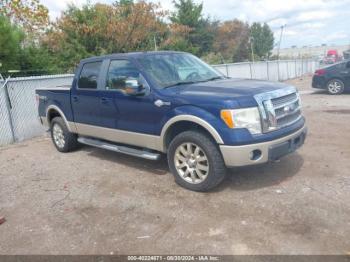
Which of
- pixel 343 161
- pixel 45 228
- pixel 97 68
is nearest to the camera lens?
pixel 45 228

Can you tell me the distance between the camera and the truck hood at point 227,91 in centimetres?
415

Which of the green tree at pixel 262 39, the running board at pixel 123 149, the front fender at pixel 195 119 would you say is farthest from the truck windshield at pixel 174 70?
the green tree at pixel 262 39

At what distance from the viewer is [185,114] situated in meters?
4.49

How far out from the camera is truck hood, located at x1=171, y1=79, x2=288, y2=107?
4.15m

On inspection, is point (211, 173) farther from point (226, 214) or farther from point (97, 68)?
point (97, 68)

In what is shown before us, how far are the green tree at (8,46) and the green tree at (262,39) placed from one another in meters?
37.9

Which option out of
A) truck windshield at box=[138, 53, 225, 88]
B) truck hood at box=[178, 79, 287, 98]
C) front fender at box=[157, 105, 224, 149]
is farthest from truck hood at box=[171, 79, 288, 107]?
truck windshield at box=[138, 53, 225, 88]

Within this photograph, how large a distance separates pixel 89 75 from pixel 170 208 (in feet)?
10.1

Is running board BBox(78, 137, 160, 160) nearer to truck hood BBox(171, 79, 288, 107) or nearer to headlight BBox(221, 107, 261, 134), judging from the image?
truck hood BBox(171, 79, 288, 107)

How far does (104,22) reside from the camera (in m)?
15.9

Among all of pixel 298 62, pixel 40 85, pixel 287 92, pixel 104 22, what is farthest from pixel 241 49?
pixel 287 92

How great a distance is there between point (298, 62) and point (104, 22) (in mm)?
18509

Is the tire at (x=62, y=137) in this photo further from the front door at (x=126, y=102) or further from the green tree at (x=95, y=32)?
the green tree at (x=95, y=32)

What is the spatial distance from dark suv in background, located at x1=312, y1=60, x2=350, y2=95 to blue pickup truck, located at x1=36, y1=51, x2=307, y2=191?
385 inches
